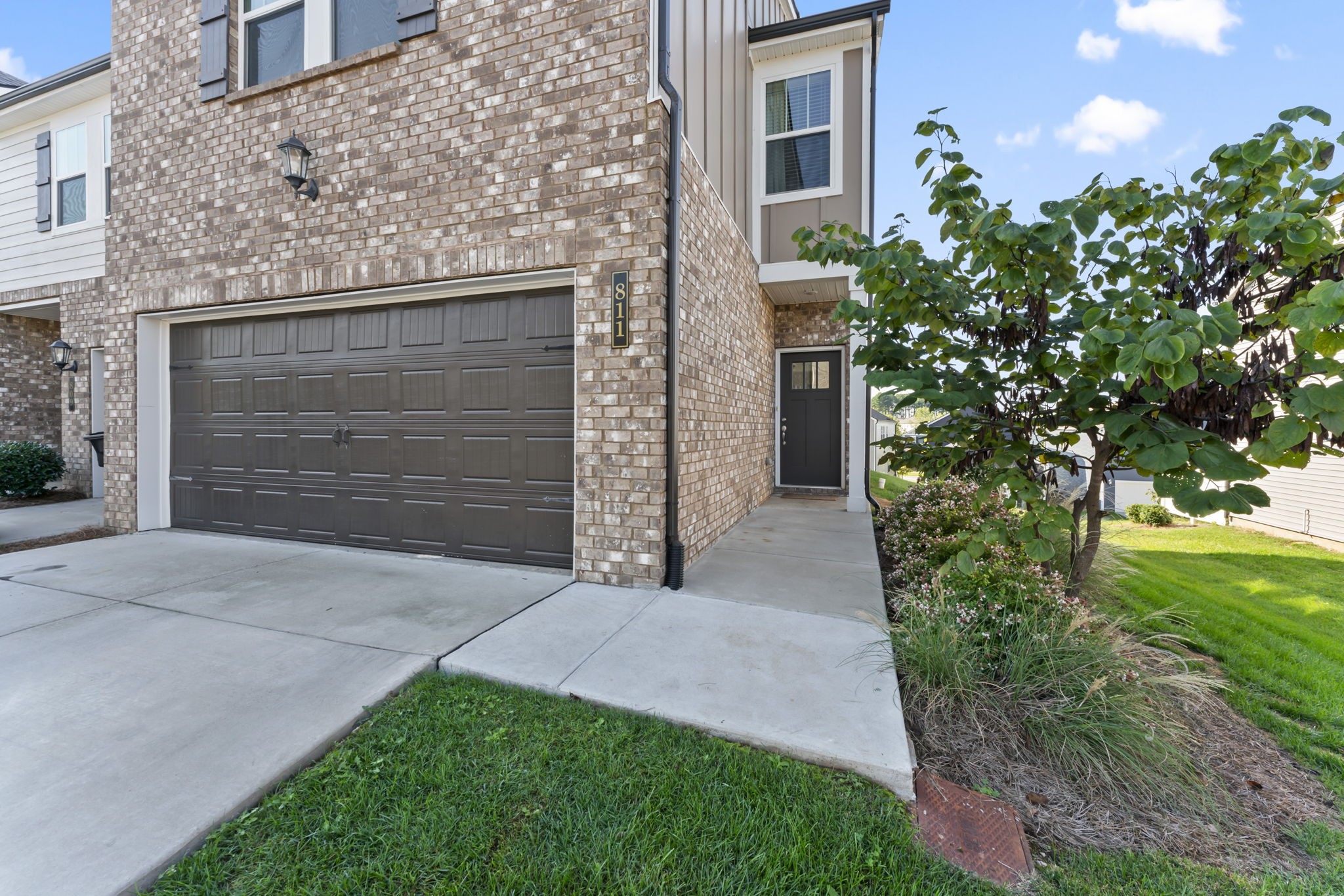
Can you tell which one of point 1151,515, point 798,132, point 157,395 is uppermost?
point 798,132

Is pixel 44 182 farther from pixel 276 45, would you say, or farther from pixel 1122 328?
pixel 1122 328

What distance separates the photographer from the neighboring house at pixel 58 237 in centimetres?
732

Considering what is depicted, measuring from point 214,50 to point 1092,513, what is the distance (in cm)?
781

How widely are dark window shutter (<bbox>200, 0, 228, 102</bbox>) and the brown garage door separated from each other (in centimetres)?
203

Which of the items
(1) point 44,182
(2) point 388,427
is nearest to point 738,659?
(2) point 388,427

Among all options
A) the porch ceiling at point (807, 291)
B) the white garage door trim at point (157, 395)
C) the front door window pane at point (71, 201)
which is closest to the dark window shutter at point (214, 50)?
the white garage door trim at point (157, 395)

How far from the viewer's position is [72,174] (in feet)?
24.9

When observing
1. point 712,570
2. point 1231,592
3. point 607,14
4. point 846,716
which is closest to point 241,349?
point 607,14

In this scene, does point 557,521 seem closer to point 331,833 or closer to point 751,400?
point 331,833

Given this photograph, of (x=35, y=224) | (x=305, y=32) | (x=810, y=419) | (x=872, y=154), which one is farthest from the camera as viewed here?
(x=810, y=419)

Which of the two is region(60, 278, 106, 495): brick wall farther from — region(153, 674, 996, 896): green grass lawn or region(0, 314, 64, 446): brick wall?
region(153, 674, 996, 896): green grass lawn

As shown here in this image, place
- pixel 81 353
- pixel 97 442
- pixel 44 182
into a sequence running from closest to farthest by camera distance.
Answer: pixel 97 442 < pixel 81 353 < pixel 44 182

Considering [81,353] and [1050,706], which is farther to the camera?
[81,353]

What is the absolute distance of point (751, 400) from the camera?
675 cm
